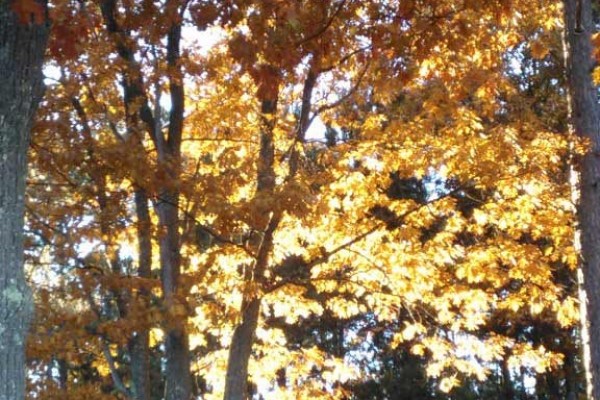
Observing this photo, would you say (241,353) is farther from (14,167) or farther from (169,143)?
(14,167)

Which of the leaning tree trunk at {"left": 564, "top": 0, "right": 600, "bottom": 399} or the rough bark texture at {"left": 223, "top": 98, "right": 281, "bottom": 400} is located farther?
the rough bark texture at {"left": 223, "top": 98, "right": 281, "bottom": 400}

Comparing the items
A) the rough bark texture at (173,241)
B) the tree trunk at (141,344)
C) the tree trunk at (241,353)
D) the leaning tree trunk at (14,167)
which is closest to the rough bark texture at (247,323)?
the tree trunk at (241,353)

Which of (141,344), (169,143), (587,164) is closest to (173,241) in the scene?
(169,143)

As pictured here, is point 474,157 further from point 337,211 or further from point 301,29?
point 301,29

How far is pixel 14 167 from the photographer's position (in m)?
3.94

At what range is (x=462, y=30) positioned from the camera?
679 cm

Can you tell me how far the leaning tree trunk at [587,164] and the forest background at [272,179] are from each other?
0.04 metres

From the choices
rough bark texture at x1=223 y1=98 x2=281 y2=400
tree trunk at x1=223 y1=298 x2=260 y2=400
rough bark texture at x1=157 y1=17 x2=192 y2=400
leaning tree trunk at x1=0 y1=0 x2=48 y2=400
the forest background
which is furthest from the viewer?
tree trunk at x1=223 y1=298 x2=260 y2=400

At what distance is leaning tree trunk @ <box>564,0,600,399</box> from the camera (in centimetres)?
826

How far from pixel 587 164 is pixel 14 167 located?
6781mm

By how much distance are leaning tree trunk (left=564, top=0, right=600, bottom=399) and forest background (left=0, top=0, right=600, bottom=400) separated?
0.04 metres

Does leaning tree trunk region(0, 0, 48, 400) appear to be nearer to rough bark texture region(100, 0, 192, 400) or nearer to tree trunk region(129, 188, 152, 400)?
rough bark texture region(100, 0, 192, 400)

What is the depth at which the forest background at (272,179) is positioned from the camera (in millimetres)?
7219

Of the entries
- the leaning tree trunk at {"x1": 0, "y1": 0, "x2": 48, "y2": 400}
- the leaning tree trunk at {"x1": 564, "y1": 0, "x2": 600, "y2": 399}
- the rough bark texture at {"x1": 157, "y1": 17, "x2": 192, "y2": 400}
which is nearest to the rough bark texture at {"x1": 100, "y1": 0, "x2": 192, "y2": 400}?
the rough bark texture at {"x1": 157, "y1": 17, "x2": 192, "y2": 400}
